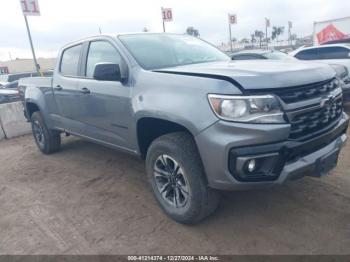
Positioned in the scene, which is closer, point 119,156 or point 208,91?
point 208,91

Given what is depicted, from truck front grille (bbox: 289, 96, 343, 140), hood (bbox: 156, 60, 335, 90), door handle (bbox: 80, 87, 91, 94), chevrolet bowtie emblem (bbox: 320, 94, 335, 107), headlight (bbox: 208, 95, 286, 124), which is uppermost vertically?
hood (bbox: 156, 60, 335, 90)

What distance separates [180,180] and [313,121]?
1.29 meters

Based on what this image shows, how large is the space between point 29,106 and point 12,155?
118cm

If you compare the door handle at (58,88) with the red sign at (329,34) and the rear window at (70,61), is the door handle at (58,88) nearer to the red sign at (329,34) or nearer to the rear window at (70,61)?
the rear window at (70,61)

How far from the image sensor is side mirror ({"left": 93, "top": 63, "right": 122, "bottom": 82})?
3375mm

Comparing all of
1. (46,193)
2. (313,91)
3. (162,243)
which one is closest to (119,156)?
(46,193)

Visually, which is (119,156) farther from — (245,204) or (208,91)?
(208,91)

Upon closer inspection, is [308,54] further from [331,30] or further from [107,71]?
[331,30]

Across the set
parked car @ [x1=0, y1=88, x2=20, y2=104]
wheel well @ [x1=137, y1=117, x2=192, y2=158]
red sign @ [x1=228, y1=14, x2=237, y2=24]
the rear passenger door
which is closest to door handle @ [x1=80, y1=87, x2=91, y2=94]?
the rear passenger door

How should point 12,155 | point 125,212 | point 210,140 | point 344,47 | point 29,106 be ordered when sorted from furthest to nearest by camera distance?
point 344,47 < point 12,155 < point 29,106 < point 125,212 < point 210,140

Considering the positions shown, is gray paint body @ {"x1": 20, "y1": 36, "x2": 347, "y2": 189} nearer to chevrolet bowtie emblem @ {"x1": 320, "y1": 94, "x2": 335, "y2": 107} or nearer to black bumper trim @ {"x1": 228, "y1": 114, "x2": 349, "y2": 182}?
black bumper trim @ {"x1": 228, "y1": 114, "x2": 349, "y2": 182}

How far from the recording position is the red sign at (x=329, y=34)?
1830 cm

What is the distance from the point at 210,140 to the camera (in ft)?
8.55

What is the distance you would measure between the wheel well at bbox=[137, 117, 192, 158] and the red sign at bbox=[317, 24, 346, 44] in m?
17.8
